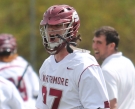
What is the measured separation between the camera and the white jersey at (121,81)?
22.6ft

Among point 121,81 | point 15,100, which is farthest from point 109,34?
point 15,100

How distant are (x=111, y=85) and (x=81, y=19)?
18753 millimetres

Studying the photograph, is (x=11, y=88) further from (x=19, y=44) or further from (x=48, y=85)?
(x=19, y=44)

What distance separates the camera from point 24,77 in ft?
34.2

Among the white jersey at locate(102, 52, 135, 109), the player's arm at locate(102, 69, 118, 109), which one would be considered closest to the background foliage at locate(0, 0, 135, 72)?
the white jersey at locate(102, 52, 135, 109)

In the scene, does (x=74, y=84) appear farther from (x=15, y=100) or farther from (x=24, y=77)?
(x=24, y=77)

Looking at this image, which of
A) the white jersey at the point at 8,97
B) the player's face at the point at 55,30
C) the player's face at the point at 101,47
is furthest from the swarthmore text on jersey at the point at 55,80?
the player's face at the point at 101,47

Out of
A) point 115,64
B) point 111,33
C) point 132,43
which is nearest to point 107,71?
point 115,64

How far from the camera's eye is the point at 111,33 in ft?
24.8

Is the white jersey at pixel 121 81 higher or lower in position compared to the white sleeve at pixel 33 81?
higher

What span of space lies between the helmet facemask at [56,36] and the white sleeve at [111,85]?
1279 mm

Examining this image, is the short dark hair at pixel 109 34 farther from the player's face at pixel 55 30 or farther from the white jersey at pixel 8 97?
the player's face at pixel 55 30

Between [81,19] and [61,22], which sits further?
[81,19]

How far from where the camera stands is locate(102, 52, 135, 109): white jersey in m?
6.88
